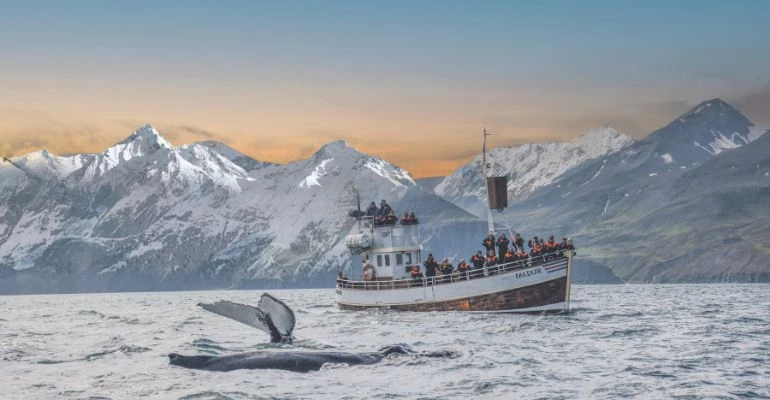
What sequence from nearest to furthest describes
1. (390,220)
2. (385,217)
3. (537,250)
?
(537,250) → (390,220) → (385,217)

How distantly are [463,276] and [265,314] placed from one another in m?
37.5

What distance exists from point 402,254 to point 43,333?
3570 centimetres

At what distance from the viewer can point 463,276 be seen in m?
84.2

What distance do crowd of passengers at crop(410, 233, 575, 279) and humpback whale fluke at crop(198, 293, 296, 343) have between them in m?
29.6

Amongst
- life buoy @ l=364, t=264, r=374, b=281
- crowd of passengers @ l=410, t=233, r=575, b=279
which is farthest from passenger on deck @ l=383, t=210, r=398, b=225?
crowd of passengers @ l=410, t=233, r=575, b=279

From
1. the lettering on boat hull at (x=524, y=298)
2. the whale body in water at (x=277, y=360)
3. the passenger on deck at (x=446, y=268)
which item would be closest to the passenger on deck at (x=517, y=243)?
the lettering on boat hull at (x=524, y=298)

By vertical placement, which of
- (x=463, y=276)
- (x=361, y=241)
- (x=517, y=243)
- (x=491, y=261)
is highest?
(x=361, y=241)

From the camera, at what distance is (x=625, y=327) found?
225 feet

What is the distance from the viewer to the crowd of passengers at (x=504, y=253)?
80.4 metres

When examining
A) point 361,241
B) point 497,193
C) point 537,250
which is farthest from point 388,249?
point 537,250

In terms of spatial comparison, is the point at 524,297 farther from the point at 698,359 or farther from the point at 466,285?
the point at 698,359

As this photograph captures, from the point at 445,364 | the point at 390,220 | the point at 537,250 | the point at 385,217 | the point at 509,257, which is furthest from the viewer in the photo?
the point at 385,217

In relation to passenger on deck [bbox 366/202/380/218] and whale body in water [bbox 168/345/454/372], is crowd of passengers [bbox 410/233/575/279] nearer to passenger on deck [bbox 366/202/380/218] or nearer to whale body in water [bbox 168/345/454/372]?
passenger on deck [bbox 366/202/380/218]

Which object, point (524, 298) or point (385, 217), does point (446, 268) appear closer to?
point (524, 298)
